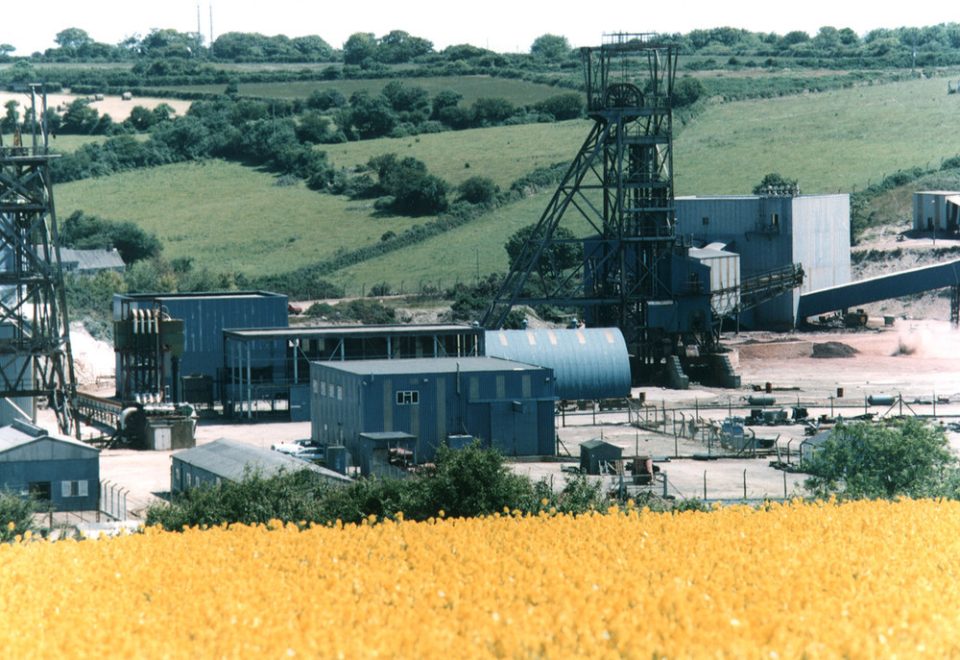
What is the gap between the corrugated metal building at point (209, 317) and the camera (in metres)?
81.0

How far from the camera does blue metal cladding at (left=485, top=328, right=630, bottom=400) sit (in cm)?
7588

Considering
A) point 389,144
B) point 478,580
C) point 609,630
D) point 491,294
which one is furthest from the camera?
point 389,144

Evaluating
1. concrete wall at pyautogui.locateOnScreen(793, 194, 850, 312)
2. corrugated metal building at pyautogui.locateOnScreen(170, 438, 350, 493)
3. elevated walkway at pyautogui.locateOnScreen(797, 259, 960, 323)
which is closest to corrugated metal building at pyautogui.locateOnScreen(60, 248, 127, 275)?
concrete wall at pyautogui.locateOnScreen(793, 194, 850, 312)

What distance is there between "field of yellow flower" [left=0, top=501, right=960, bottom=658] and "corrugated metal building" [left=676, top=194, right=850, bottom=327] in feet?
217

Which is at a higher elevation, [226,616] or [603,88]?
[603,88]

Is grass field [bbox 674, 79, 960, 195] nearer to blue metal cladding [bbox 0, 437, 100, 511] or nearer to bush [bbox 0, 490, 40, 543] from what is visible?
blue metal cladding [bbox 0, 437, 100, 511]

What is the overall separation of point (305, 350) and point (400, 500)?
38.2 meters

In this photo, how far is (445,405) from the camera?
2437 inches

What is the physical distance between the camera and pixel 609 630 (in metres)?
21.0

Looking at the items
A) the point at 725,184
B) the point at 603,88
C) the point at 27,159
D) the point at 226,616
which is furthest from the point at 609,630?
the point at 725,184

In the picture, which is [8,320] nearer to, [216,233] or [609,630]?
[609,630]

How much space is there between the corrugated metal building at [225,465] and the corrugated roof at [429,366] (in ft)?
Result: 26.4

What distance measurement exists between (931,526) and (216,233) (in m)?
114

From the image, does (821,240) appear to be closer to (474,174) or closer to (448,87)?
(474,174)
